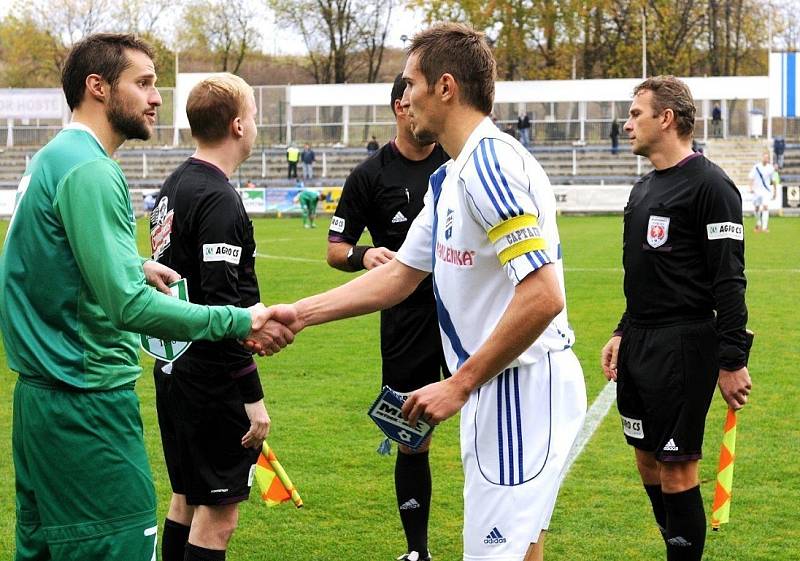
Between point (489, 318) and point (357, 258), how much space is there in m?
2.60

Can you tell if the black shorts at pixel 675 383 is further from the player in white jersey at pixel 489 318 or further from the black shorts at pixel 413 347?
the player in white jersey at pixel 489 318

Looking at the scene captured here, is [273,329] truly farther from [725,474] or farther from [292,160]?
[292,160]

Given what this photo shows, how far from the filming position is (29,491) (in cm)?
386

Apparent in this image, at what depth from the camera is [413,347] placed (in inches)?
240

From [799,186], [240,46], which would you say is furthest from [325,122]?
[240,46]

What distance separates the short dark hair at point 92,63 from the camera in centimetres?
389

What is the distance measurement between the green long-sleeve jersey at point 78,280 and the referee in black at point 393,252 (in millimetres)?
2238

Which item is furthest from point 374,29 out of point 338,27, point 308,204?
point 308,204

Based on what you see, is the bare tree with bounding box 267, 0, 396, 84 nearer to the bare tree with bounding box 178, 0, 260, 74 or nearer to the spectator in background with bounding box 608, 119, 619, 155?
the bare tree with bounding box 178, 0, 260, 74

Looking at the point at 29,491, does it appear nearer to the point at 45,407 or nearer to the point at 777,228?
the point at 45,407

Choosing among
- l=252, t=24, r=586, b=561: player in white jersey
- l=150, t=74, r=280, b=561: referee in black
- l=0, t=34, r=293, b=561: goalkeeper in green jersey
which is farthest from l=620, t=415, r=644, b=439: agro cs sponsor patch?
l=0, t=34, r=293, b=561: goalkeeper in green jersey

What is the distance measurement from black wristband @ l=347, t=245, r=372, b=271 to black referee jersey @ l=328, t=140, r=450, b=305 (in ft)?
0.37

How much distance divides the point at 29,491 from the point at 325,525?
2715 millimetres

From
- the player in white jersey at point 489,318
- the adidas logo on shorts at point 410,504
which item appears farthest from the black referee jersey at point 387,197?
the player in white jersey at point 489,318
